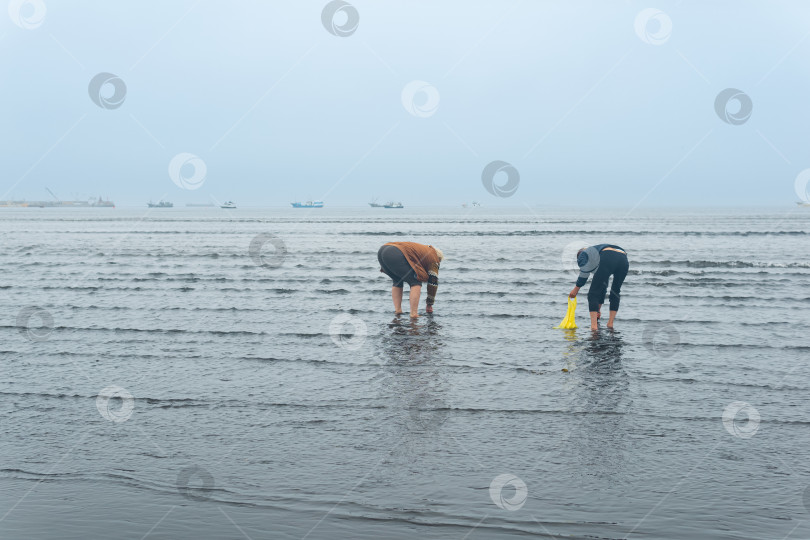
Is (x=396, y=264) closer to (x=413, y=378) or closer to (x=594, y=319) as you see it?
(x=594, y=319)

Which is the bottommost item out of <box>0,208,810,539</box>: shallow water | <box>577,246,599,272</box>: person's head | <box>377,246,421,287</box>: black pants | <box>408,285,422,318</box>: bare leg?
<box>0,208,810,539</box>: shallow water

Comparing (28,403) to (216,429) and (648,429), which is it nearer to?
(216,429)

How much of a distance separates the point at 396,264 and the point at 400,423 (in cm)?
643

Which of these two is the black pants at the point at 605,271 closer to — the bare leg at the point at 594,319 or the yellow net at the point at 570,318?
the bare leg at the point at 594,319

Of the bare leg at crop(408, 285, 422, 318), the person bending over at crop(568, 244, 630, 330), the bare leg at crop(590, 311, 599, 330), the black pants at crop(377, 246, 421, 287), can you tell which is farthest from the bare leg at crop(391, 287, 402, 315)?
the bare leg at crop(590, 311, 599, 330)

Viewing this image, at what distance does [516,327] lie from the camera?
1348 centimetres

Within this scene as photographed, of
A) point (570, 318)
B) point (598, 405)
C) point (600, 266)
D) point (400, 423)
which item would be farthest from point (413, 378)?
point (570, 318)

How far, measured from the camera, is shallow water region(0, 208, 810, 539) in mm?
4891

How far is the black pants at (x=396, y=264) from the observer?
13.1 meters

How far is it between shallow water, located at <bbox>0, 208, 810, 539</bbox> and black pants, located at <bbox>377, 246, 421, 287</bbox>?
0.99 metres

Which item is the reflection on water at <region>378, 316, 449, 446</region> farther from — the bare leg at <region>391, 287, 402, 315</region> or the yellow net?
the yellow net

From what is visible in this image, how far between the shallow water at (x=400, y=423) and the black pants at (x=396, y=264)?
0.99m

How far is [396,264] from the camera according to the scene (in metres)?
13.2

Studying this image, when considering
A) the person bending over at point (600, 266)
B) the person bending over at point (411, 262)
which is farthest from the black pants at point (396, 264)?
the person bending over at point (600, 266)
